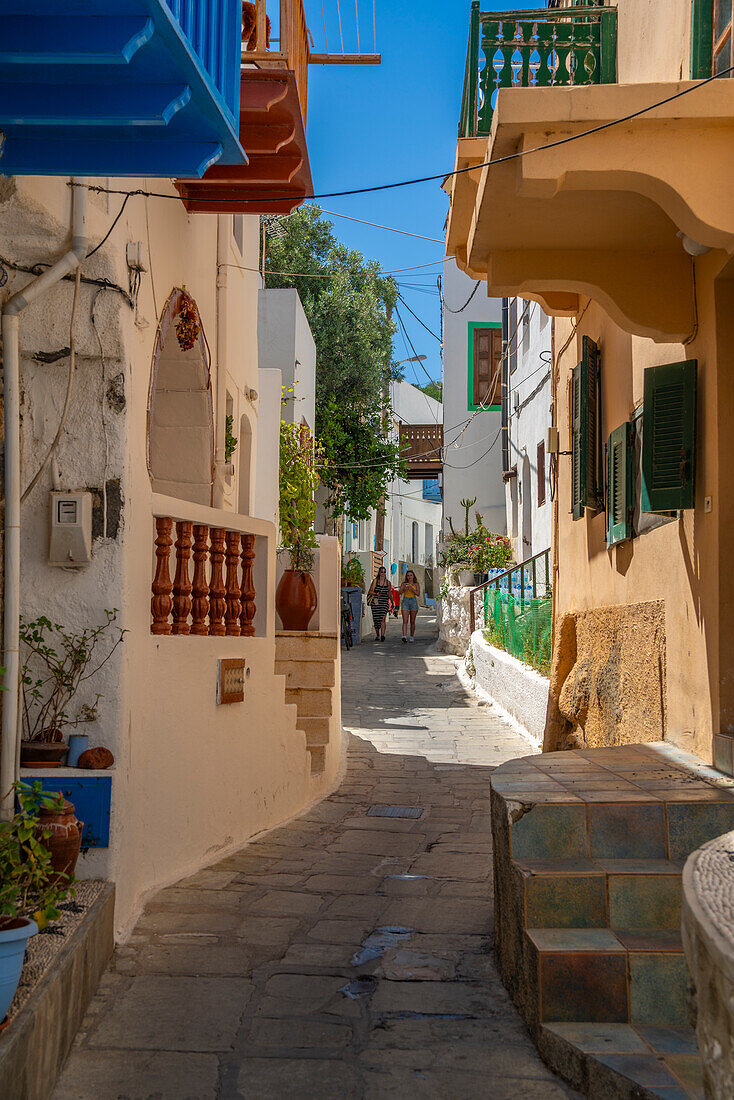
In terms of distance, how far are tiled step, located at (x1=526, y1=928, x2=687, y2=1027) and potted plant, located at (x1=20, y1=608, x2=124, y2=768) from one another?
Answer: 237 centimetres

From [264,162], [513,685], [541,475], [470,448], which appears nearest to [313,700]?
[513,685]

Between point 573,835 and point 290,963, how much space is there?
1.34 metres

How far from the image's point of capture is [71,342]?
4715 millimetres

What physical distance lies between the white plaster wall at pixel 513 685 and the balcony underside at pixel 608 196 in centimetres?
525

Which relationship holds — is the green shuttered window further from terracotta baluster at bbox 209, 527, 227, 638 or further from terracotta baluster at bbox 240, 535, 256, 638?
terracotta baluster at bbox 209, 527, 227, 638

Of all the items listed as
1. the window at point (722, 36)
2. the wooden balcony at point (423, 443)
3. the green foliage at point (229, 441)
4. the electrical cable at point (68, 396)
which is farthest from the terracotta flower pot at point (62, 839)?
the wooden balcony at point (423, 443)

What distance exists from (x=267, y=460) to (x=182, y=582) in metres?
6.93

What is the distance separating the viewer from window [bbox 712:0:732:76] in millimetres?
4898

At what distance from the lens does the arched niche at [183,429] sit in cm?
770

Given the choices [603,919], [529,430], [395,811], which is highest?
[529,430]

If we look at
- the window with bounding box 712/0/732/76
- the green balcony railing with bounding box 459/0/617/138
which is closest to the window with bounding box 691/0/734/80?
the window with bounding box 712/0/732/76

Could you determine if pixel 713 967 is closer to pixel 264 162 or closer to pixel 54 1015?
pixel 54 1015

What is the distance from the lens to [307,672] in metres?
9.19

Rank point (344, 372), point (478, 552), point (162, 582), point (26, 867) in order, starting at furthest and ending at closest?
point (344, 372) < point (478, 552) < point (162, 582) < point (26, 867)
